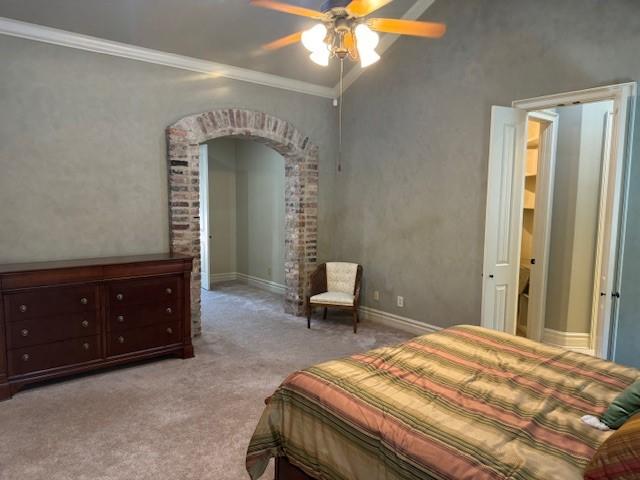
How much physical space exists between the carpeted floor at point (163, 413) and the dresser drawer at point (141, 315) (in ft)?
1.32

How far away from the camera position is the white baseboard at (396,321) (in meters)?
4.77

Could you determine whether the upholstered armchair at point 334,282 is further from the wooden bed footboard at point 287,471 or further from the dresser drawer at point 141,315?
the wooden bed footboard at point 287,471

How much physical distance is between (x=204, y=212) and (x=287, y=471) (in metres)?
5.42

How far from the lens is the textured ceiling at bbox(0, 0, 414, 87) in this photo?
3482 millimetres

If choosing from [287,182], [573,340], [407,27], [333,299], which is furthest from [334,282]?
[407,27]

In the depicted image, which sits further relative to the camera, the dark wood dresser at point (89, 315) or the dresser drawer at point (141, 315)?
the dresser drawer at point (141, 315)

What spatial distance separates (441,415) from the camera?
1.63 meters

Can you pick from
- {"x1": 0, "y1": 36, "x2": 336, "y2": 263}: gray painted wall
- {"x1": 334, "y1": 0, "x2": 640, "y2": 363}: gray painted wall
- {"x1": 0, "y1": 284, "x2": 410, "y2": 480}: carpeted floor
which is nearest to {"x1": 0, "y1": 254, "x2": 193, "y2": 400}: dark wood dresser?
{"x1": 0, "y1": 284, "x2": 410, "y2": 480}: carpeted floor

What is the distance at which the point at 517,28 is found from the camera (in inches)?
150

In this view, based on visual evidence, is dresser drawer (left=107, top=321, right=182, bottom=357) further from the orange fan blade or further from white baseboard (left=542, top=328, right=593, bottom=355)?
white baseboard (left=542, top=328, right=593, bottom=355)

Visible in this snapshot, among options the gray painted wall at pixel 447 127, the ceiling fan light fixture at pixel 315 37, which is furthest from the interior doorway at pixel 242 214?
the ceiling fan light fixture at pixel 315 37

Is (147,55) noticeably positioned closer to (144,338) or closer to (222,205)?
(144,338)

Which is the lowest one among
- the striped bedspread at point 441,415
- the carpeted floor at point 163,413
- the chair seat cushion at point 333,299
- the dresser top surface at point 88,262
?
the carpeted floor at point 163,413

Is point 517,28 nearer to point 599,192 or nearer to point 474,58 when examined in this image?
point 474,58
